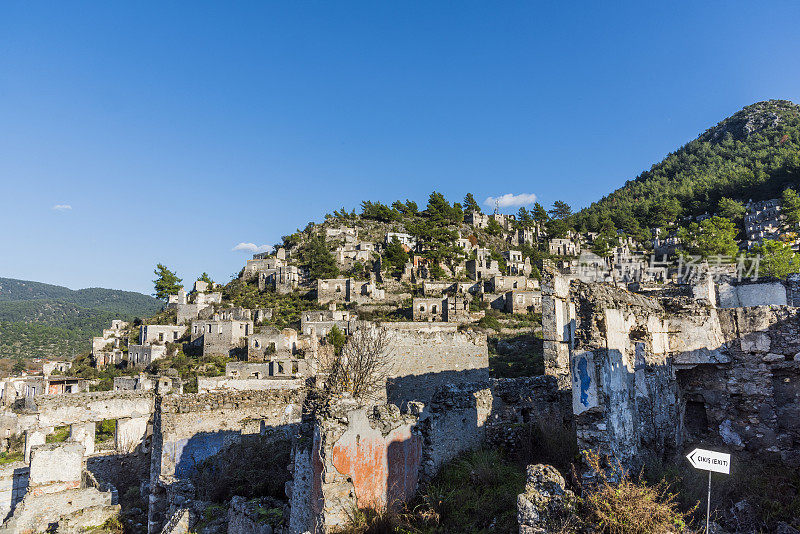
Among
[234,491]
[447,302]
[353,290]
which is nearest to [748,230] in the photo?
[447,302]

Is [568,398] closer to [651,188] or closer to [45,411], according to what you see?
[45,411]

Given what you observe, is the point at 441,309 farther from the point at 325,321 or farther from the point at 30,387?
the point at 30,387

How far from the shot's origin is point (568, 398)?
10.3 meters

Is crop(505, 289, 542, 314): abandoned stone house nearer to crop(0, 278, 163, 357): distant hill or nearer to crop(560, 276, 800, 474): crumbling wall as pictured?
crop(560, 276, 800, 474): crumbling wall

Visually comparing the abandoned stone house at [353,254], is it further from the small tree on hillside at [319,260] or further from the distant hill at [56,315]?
the distant hill at [56,315]

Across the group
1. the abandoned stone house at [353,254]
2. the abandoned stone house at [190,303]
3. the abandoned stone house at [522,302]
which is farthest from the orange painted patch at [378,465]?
the abandoned stone house at [353,254]

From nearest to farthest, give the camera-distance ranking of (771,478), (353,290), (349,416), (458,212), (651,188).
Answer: (349,416), (771,478), (353,290), (458,212), (651,188)

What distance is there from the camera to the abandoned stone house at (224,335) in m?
52.1

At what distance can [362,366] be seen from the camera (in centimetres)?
1230

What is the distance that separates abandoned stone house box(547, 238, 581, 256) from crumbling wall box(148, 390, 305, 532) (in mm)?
85902

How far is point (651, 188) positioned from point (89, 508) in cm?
12744

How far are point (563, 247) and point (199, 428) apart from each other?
89.8m

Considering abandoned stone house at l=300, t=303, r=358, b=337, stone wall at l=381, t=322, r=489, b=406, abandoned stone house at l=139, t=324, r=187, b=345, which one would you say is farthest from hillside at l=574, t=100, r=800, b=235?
stone wall at l=381, t=322, r=489, b=406

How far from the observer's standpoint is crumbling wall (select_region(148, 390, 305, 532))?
10.5 m
